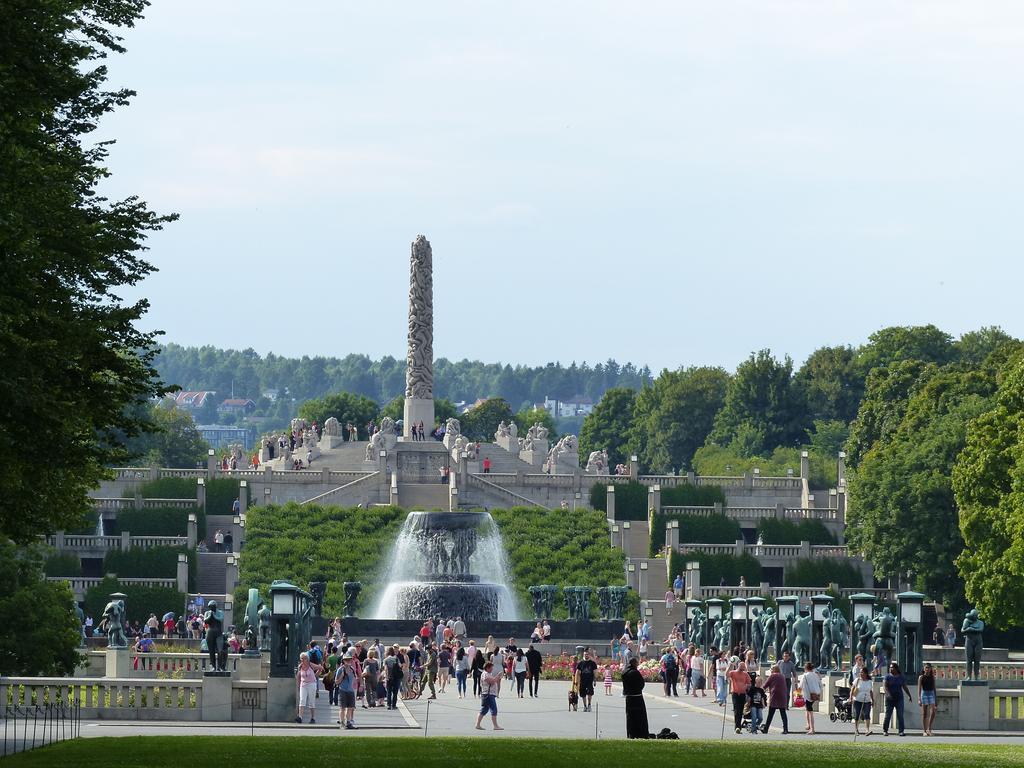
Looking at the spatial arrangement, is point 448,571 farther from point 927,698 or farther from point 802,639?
point 927,698

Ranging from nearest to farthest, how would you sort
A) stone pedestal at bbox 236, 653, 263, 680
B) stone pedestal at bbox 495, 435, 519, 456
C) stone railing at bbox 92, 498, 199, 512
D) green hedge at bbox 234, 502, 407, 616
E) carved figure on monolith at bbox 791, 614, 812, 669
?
stone pedestal at bbox 236, 653, 263, 680, carved figure on monolith at bbox 791, 614, 812, 669, green hedge at bbox 234, 502, 407, 616, stone railing at bbox 92, 498, 199, 512, stone pedestal at bbox 495, 435, 519, 456

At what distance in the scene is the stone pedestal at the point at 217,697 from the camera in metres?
44.1

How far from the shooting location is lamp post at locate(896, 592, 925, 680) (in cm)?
4703

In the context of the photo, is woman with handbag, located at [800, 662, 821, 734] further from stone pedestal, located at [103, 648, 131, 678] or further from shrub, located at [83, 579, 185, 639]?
shrub, located at [83, 579, 185, 639]

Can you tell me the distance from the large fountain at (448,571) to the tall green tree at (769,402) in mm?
62858

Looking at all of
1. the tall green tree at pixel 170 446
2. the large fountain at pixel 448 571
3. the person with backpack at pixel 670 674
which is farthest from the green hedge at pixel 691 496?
the person with backpack at pixel 670 674

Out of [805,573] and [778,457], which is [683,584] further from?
[778,457]

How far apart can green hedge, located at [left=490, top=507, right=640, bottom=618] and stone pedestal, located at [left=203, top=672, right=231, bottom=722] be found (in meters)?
40.7

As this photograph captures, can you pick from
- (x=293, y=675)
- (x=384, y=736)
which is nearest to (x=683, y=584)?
(x=293, y=675)

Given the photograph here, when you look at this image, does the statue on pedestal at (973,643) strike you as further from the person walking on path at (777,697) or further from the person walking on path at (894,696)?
the person walking on path at (777,697)

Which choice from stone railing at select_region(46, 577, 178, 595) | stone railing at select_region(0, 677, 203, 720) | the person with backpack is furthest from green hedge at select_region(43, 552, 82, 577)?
stone railing at select_region(0, 677, 203, 720)

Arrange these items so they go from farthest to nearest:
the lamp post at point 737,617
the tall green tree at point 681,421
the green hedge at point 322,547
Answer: the tall green tree at point 681,421
the green hedge at point 322,547
the lamp post at point 737,617

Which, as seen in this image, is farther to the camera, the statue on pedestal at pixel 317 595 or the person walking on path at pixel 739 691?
the statue on pedestal at pixel 317 595

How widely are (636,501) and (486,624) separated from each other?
28024 millimetres
